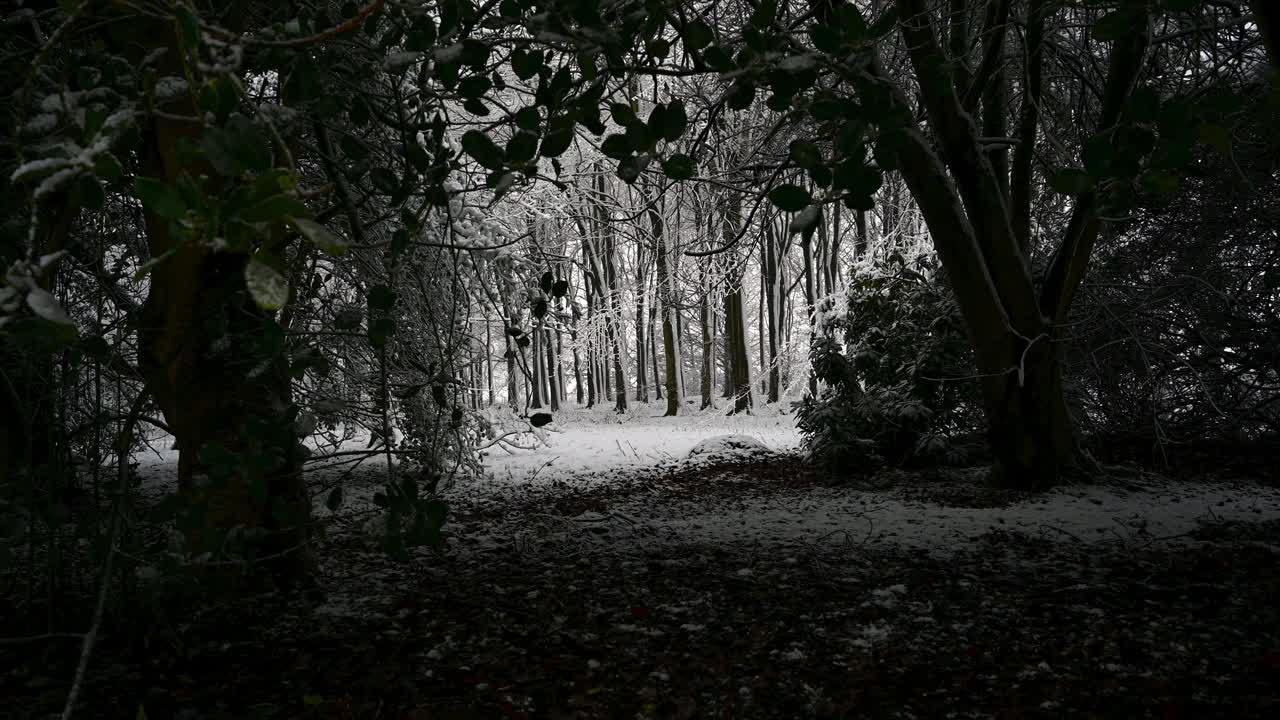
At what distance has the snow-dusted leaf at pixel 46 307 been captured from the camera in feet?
2.61

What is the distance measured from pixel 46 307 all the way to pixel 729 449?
7.15 meters

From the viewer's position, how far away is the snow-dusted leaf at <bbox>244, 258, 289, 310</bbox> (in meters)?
0.80

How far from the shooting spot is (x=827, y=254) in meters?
14.7

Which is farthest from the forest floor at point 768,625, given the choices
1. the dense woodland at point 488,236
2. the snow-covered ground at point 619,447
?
the snow-covered ground at point 619,447

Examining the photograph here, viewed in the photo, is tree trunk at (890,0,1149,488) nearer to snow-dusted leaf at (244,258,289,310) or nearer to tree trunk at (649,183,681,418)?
snow-dusted leaf at (244,258,289,310)

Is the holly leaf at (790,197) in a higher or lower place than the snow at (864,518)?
higher


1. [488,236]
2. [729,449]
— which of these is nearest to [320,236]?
[488,236]

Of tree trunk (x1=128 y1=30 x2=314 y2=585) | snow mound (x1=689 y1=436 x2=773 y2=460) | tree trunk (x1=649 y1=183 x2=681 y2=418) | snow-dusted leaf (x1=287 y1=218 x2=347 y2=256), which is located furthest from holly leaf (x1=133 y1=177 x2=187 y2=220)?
tree trunk (x1=649 y1=183 x2=681 y2=418)

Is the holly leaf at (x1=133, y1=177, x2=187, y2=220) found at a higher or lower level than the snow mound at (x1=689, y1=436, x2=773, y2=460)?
higher

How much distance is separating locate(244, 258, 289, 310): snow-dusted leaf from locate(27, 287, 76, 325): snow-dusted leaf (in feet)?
0.69

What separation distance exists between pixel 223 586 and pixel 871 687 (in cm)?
192

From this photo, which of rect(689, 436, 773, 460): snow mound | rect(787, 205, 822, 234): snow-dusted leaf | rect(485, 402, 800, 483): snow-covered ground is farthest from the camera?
rect(689, 436, 773, 460): snow mound

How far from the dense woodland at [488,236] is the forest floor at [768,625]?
30 centimetres

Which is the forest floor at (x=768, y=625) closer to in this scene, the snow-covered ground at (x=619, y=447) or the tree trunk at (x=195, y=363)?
the tree trunk at (x=195, y=363)
